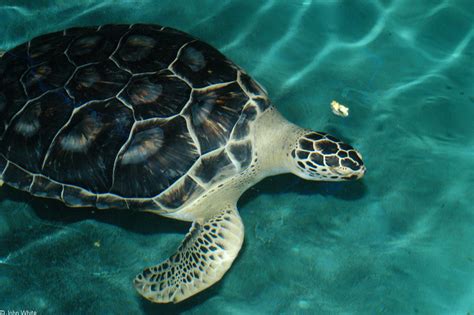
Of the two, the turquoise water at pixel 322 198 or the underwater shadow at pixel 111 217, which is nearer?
the turquoise water at pixel 322 198

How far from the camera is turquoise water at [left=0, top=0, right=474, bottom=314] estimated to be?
2.96 m

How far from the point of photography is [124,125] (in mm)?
2766

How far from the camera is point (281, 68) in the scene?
3785mm

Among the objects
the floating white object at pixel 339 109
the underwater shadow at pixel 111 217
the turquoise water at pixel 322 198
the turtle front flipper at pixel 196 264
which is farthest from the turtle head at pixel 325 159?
the underwater shadow at pixel 111 217

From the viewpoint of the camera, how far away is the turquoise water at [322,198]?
2.96 meters

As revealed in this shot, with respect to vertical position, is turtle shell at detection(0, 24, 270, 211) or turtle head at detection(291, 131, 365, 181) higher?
turtle shell at detection(0, 24, 270, 211)

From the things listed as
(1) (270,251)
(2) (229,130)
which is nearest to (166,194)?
(2) (229,130)

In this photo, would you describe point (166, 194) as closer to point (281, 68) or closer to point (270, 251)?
point (270, 251)

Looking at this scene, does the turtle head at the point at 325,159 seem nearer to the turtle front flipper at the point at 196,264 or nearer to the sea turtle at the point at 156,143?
the sea turtle at the point at 156,143

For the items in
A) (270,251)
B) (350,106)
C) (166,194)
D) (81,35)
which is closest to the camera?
(166,194)

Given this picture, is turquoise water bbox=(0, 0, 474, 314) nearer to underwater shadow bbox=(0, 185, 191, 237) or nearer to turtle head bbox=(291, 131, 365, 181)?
underwater shadow bbox=(0, 185, 191, 237)

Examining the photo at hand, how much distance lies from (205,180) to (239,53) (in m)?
1.48

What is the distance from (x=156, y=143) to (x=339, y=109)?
1508 mm

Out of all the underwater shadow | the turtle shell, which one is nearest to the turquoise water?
the underwater shadow
